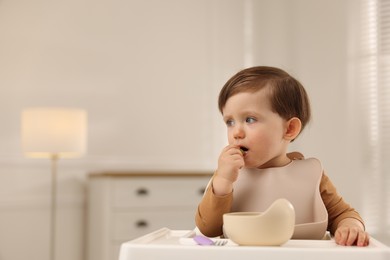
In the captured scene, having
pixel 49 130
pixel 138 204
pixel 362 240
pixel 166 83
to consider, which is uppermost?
pixel 166 83

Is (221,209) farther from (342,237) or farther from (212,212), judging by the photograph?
(342,237)

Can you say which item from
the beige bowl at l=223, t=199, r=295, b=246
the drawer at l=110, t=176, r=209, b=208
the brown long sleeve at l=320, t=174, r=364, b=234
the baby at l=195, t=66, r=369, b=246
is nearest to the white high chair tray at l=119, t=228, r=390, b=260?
the beige bowl at l=223, t=199, r=295, b=246

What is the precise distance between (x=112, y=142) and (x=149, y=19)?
40.6 inches

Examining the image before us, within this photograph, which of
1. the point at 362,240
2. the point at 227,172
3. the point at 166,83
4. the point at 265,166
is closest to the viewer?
the point at 362,240

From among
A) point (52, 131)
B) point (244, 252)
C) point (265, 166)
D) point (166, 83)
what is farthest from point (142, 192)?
point (244, 252)

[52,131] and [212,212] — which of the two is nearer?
[212,212]

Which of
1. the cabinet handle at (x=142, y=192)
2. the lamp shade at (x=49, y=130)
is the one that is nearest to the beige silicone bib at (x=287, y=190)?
the lamp shade at (x=49, y=130)

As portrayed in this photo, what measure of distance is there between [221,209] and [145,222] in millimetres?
3095

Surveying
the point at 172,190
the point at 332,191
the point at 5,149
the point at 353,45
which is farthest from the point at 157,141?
the point at 332,191

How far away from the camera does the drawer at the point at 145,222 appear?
4.28 metres

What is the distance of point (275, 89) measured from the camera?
1399 millimetres

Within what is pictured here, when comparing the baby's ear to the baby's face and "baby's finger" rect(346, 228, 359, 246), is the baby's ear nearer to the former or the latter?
the baby's face

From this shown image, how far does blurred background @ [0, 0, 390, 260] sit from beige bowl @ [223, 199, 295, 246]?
3106 mm

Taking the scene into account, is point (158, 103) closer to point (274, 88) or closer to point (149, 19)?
point (149, 19)
